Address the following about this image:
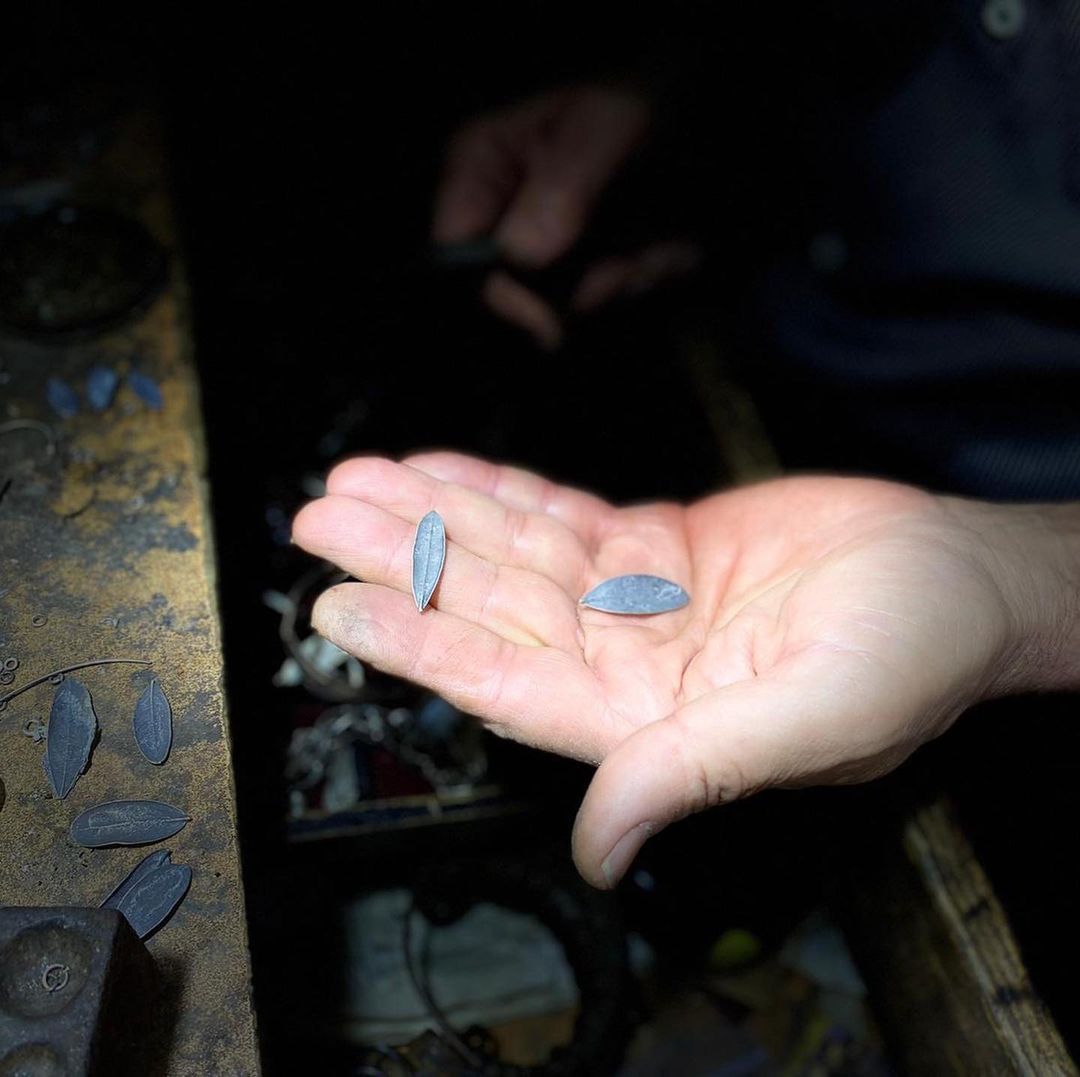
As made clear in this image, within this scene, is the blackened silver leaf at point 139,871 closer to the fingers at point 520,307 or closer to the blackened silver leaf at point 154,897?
the blackened silver leaf at point 154,897

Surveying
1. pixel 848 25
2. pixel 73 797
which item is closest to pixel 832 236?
pixel 848 25

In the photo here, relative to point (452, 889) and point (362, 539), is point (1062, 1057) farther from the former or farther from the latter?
point (362, 539)

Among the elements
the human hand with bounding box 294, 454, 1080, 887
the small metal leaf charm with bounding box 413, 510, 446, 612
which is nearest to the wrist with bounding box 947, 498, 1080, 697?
the human hand with bounding box 294, 454, 1080, 887

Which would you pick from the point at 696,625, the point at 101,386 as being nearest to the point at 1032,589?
the point at 696,625

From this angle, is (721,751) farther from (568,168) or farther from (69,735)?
(568,168)

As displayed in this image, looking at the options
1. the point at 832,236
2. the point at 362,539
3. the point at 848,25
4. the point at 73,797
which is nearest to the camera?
the point at 73,797
